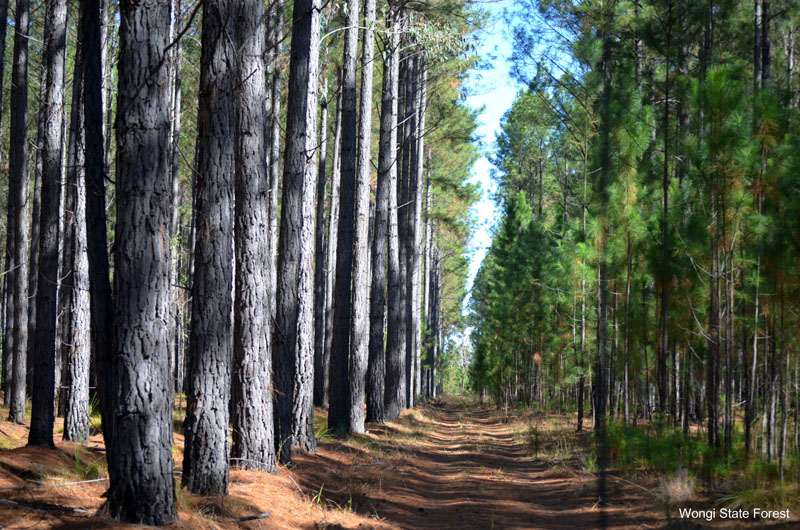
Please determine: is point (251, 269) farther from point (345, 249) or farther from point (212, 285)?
point (345, 249)

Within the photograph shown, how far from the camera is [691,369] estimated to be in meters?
13.3

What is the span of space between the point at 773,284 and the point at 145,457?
8.43 meters

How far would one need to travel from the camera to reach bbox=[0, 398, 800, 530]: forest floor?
17.4 ft

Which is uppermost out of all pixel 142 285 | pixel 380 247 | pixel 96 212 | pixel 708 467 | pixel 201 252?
pixel 380 247

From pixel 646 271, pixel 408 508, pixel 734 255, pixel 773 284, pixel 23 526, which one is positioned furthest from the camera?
pixel 646 271

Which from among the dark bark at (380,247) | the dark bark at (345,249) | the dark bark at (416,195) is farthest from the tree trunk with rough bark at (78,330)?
the dark bark at (416,195)

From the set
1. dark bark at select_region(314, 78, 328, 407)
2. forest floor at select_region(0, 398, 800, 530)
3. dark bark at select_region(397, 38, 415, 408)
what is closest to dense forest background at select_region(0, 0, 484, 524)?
forest floor at select_region(0, 398, 800, 530)

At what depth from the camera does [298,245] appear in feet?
30.2

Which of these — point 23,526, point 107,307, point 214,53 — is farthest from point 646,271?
point 23,526

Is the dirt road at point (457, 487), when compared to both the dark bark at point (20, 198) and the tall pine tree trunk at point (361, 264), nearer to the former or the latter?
the tall pine tree trunk at point (361, 264)

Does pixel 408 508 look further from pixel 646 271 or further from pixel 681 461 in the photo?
pixel 646 271

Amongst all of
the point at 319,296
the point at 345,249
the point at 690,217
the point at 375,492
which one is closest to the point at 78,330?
the point at 375,492

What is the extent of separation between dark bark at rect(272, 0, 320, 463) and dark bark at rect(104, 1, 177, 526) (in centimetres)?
377

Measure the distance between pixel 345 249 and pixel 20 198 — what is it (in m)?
6.13
